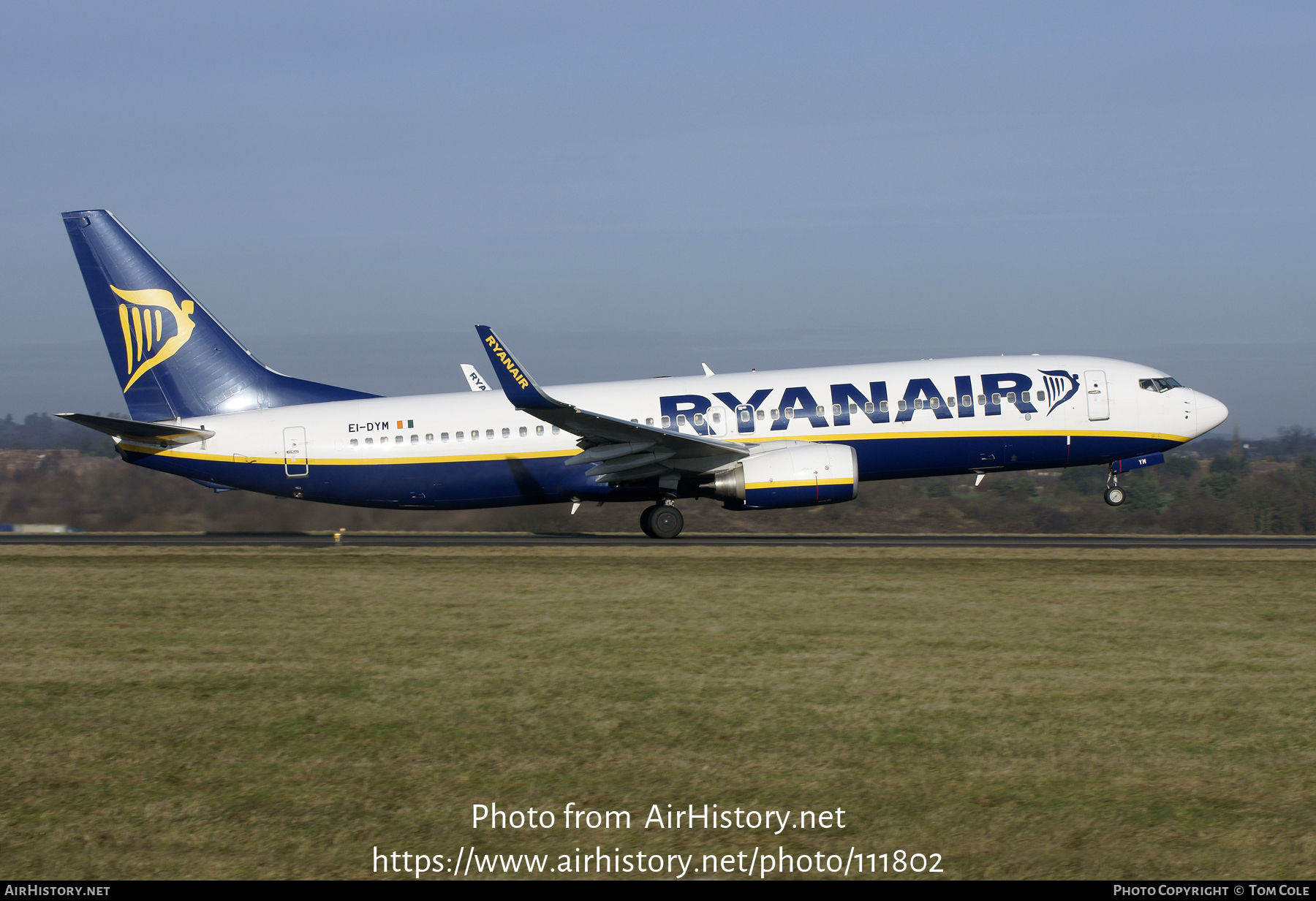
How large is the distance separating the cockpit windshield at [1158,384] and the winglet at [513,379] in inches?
606

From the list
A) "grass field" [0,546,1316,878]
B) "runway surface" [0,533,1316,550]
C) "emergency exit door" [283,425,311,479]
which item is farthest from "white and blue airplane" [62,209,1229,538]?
"grass field" [0,546,1316,878]

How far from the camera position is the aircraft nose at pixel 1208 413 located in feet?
96.4

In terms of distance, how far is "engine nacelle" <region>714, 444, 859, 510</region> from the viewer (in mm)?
26703

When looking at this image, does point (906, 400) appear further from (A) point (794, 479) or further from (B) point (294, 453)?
(B) point (294, 453)

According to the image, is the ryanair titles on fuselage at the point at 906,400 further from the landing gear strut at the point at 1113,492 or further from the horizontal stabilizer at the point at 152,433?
the horizontal stabilizer at the point at 152,433

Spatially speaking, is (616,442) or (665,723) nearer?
(665,723)

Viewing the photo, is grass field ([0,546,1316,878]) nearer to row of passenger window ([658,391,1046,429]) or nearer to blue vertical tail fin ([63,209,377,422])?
row of passenger window ([658,391,1046,429])

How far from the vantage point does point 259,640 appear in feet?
47.9

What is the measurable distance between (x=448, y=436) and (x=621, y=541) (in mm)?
5342

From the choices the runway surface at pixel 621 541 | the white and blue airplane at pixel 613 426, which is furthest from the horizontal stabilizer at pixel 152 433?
the runway surface at pixel 621 541

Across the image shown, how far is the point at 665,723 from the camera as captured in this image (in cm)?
1032

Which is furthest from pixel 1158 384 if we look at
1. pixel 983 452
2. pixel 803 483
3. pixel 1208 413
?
pixel 803 483

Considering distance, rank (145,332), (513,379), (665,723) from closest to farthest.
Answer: (665,723), (513,379), (145,332)
